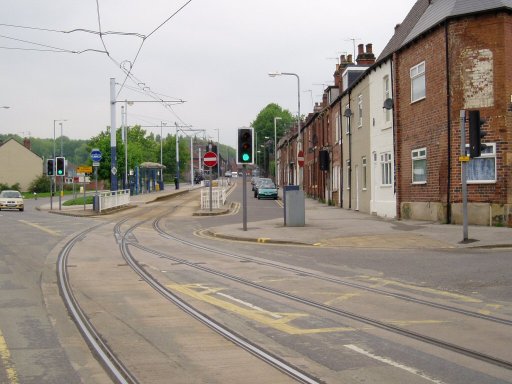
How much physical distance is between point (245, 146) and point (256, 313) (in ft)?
46.7

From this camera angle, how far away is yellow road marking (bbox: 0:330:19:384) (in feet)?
19.1

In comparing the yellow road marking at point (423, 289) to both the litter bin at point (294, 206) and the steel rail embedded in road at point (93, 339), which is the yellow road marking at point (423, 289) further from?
the litter bin at point (294, 206)

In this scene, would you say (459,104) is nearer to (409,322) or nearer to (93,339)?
(409,322)

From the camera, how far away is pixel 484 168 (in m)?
20.8

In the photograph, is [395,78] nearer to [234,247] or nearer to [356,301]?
[234,247]

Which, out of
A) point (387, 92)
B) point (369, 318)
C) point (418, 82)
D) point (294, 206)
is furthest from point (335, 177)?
point (369, 318)

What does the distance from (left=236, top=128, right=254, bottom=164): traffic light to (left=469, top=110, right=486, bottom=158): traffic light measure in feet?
26.9

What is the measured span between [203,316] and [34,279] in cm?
510

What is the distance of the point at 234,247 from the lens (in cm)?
1830

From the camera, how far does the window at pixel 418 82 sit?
2353cm

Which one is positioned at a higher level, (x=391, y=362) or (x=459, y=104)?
(x=459, y=104)

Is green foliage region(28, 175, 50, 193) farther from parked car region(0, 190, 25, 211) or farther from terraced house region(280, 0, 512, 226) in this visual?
terraced house region(280, 0, 512, 226)

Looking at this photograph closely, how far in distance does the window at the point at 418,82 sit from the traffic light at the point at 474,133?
665 centimetres

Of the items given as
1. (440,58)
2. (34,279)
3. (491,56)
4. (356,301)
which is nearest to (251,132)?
(440,58)
